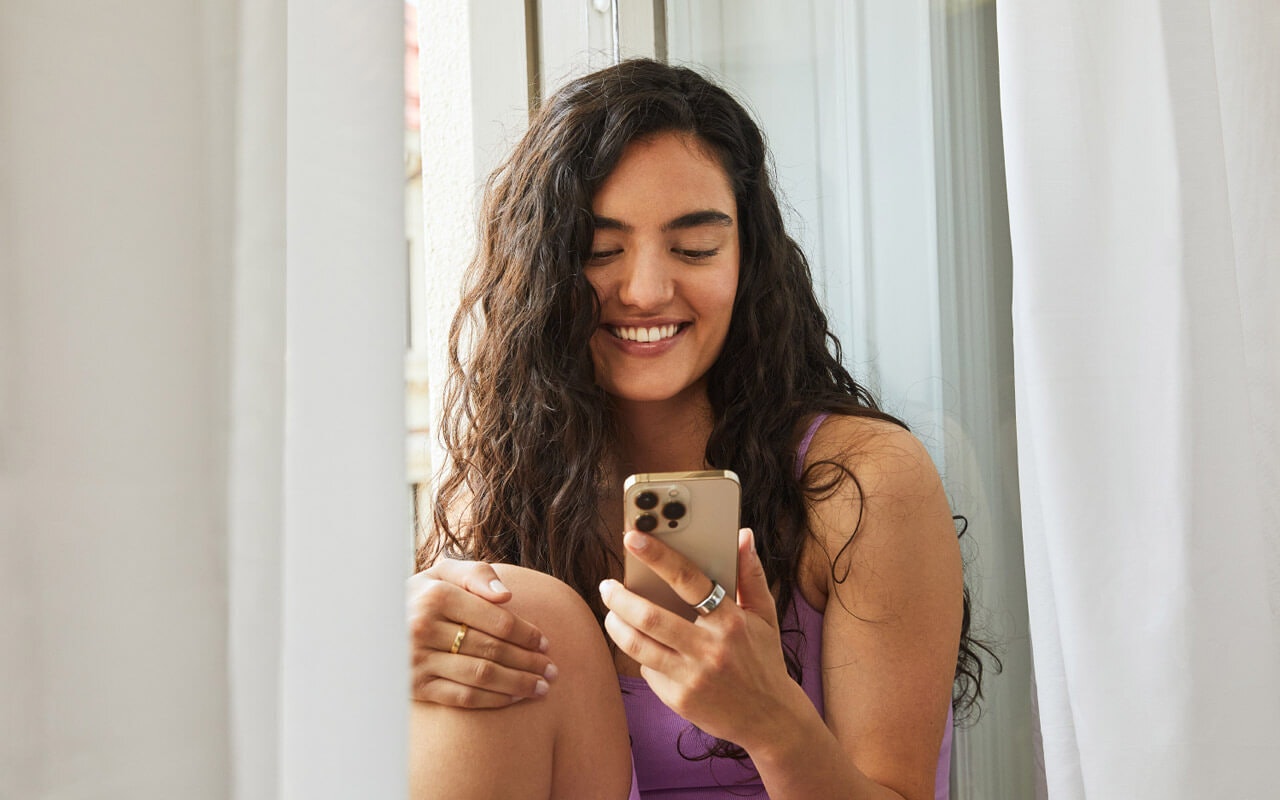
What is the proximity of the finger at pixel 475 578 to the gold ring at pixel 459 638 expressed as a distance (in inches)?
1.2

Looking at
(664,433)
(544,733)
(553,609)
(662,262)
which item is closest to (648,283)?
(662,262)

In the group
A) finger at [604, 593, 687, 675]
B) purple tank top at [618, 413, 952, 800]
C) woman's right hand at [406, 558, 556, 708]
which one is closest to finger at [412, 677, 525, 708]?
woman's right hand at [406, 558, 556, 708]

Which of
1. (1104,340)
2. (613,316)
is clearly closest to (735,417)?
(613,316)

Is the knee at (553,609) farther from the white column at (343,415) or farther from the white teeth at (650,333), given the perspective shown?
the white column at (343,415)

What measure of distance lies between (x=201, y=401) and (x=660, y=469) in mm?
924

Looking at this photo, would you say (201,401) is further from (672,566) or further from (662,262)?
(662,262)

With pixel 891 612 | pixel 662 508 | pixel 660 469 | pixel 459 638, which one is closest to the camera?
pixel 662 508

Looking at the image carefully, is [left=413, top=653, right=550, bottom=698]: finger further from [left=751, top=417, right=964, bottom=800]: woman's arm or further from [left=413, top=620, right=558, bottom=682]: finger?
[left=751, top=417, right=964, bottom=800]: woman's arm

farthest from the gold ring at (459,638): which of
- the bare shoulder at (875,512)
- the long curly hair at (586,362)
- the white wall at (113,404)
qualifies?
the white wall at (113,404)

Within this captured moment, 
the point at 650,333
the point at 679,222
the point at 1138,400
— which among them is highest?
the point at 679,222

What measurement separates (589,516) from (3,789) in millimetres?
876

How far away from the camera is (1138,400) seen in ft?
2.56

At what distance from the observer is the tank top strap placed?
1127 millimetres

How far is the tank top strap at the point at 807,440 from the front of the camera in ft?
3.70
